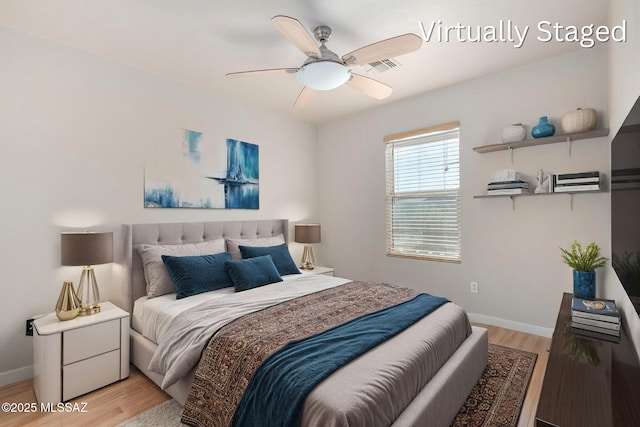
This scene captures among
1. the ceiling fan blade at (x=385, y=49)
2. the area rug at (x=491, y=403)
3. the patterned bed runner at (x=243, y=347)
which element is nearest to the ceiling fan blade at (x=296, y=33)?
the ceiling fan blade at (x=385, y=49)

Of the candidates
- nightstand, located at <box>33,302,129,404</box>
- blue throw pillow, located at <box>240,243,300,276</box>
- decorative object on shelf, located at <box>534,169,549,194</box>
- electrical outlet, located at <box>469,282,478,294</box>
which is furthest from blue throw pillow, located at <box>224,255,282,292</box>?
decorative object on shelf, located at <box>534,169,549,194</box>

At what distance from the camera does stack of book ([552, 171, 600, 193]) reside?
2545 mm

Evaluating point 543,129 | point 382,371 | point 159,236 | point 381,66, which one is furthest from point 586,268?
point 159,236

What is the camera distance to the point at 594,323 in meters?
1.78

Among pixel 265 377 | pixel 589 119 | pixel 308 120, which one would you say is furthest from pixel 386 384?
pixel 308 120

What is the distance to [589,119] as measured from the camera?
2.59 m

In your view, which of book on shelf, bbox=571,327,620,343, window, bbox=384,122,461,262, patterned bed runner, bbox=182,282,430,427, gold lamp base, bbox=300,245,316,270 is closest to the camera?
patterned bed runner, bbox=182,282,430,427

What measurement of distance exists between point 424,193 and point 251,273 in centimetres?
228

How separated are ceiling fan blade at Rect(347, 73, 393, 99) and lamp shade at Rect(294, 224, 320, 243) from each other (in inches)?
81.3

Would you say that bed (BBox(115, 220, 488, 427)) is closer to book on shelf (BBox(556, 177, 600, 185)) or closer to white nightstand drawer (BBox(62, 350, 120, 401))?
white nightstand drawer (BBox(62, 350, 120, 401))

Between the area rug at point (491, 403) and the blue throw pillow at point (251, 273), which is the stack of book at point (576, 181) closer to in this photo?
the area rug at point (491, 403)

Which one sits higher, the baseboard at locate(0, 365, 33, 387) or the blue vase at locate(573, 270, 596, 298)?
the blue vase at locate(573, 270, 596, 298)

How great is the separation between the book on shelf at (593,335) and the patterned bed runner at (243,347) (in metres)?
1.10

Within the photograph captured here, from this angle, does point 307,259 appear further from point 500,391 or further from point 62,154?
point 62,154
